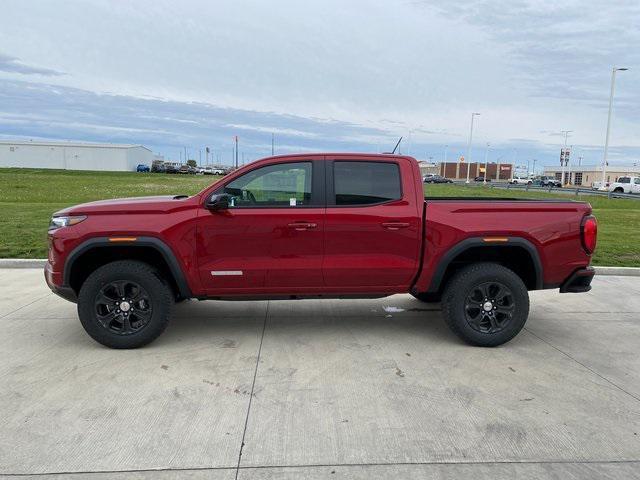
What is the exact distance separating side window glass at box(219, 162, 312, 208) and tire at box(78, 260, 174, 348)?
1.09m

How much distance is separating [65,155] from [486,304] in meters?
92.1

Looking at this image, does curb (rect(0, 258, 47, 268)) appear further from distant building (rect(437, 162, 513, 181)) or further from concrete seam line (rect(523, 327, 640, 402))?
distant building (rect(437, 162, 513, 181))

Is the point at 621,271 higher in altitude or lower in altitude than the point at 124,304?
lower

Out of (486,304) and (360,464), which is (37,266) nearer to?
(486,304)

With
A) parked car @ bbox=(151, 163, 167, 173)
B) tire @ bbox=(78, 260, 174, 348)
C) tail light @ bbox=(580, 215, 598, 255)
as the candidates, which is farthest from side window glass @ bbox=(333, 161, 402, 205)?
parked car @ bbox=(151, 163, 167, 173)

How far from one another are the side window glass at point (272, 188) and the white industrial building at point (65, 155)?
87.9 m

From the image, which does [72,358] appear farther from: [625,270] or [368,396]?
[625,270]

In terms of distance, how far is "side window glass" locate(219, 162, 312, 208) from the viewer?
189 inches

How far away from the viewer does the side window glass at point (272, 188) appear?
15.7 ft

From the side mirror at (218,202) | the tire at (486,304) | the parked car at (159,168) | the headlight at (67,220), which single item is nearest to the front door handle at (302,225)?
the side mirror at (218,202)

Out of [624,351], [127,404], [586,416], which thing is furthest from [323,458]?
[624,351]

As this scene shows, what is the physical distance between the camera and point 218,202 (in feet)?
15.0

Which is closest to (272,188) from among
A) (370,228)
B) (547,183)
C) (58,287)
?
(370,228)

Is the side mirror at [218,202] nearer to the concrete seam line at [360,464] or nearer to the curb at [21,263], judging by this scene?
the concrete seam line at [360,464]
